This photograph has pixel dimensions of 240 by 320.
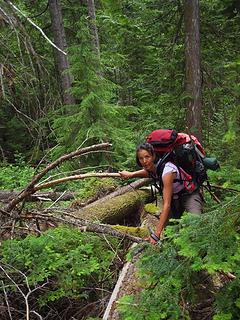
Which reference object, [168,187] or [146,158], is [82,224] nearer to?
[146,158]

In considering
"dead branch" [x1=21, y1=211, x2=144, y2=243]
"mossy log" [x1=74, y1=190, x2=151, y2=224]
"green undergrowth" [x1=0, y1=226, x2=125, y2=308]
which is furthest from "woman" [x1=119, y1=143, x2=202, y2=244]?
"mossy log" [x1=74, y1=190, x2=151, y2=224]

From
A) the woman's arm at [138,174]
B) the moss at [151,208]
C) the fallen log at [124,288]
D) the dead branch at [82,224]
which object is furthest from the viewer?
the moss at [151,208]

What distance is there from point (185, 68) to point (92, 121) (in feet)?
9.53

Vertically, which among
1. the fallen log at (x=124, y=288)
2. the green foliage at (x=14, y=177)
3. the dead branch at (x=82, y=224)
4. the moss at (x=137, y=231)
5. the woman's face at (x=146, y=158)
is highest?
the woman's face at (x=146, y=158)

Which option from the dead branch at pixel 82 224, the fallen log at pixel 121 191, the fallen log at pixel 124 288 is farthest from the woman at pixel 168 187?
the fallen log at pixel 121 191

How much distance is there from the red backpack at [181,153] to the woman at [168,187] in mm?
60

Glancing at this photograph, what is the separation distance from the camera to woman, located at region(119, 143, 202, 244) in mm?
4211

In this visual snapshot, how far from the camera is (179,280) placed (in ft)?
8.16

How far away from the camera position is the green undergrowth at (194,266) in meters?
2.28

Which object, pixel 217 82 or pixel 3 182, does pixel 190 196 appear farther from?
pixel 3 182

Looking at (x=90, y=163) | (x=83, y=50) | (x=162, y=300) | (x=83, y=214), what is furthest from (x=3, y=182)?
(x=162, y=300)

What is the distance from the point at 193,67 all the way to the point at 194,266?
26.0ft

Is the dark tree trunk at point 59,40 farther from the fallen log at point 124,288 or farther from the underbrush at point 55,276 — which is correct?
the fallen log at point 124,288

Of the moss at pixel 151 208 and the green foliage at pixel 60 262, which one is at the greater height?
the green foliage at pixel 60 262
